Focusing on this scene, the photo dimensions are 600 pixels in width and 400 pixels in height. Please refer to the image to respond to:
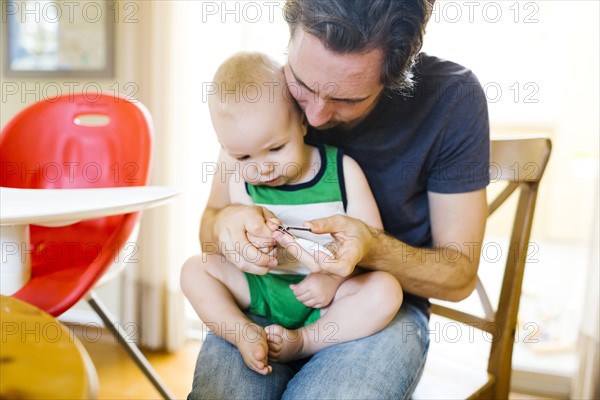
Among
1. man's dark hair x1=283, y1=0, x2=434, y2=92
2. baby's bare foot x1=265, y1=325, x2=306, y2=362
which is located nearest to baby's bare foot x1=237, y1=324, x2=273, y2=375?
baby's bare foot x1=265, y1=325, x2=306, y2=362

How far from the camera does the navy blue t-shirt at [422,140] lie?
107 cm

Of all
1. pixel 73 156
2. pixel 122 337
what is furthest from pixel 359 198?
pixel 73 156

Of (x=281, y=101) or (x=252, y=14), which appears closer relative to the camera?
(x=281, y=101)

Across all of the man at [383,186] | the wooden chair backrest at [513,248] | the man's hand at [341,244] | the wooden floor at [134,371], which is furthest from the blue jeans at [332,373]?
the wooden floor at [134,371]

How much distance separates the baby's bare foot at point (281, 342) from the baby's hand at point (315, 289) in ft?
0.20

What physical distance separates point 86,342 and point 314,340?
1838mm

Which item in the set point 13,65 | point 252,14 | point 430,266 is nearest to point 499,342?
point 430,266

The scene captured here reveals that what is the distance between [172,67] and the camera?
2215mm

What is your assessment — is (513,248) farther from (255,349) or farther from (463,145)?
(255,349)

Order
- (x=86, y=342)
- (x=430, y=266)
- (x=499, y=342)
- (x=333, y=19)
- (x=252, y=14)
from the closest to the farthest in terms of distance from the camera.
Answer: (x=333, y=19) → (x=430, y=266) → (x=499, y=342) → (x=252, y=14) → (x=86, y=342)

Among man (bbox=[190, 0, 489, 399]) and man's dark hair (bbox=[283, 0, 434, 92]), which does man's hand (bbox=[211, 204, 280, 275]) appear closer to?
man (bbox=[190, 0, 489, 399])

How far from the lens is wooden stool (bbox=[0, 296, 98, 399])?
1.49ft

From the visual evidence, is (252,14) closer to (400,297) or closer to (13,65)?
(13,65)

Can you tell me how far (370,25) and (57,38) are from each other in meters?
2.00
